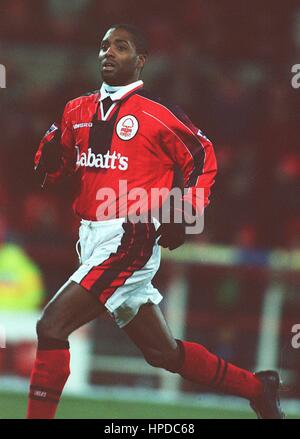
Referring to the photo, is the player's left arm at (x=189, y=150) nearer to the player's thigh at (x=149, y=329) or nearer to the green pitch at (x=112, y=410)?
the player's thigh at (x=149, y=329)

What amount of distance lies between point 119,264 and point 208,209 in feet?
13.8

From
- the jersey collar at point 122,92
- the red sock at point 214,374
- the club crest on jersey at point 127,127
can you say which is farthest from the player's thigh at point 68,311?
the jersey collar at point 122,92

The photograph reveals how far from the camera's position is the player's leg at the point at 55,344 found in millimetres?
4445

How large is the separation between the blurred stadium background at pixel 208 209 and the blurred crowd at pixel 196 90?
13 millimetres

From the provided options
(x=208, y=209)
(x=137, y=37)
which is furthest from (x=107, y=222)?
(x=208, y=209)

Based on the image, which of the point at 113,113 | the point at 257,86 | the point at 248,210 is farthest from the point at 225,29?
the point at 113,113

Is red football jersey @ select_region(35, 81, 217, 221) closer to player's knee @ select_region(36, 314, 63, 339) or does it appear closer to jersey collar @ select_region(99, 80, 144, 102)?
jersey collar @ select_region(99, 80, 144, 102)

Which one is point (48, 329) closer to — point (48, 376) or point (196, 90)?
point (48, 376)

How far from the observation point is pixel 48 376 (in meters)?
4.47

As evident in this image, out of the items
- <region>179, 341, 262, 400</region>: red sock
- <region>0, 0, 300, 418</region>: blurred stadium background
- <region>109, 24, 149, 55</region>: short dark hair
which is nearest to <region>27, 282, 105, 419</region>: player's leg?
<region>179, 341, 262, 400</region>: red sock
